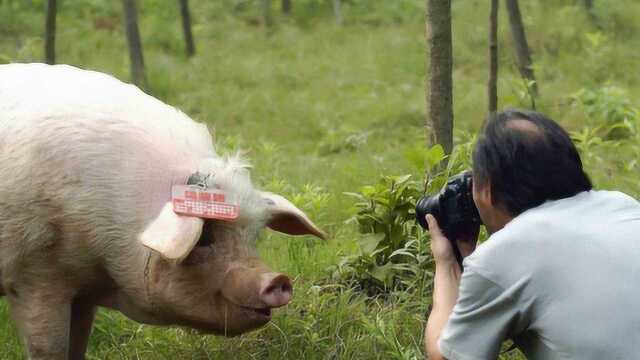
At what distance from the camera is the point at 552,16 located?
50.0 feet

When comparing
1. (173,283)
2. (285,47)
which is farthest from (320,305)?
(285,47)

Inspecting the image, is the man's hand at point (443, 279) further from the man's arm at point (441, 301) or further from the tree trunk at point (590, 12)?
the tree trunk at point (590, 12)

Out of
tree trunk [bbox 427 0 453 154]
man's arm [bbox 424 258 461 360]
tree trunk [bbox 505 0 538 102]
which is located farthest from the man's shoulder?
tree trunk [bbox 505 0 538 102]

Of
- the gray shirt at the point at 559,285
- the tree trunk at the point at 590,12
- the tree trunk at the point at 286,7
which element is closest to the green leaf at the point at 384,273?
the gray shirt at the point at 559,285

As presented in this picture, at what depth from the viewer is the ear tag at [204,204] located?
12.3 feet

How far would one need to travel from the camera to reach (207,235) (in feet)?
12.7

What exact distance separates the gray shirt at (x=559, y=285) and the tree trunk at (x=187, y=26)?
12.7 meters

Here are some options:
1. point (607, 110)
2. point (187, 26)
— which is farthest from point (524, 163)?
point (187, 26)

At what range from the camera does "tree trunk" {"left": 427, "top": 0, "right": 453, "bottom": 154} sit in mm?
5211

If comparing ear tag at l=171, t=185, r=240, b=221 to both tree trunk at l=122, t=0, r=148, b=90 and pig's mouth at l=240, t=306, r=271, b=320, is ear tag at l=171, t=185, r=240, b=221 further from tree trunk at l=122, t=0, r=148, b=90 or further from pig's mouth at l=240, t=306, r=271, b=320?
tree trunk at l=122, t=0, r=148, b=90

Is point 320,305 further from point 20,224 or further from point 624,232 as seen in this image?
point 624,232

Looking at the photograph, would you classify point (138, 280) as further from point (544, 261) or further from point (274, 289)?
point (544, 261)

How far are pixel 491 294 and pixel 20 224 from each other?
79.8 inches

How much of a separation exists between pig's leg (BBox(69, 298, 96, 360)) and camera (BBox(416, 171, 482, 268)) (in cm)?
182
